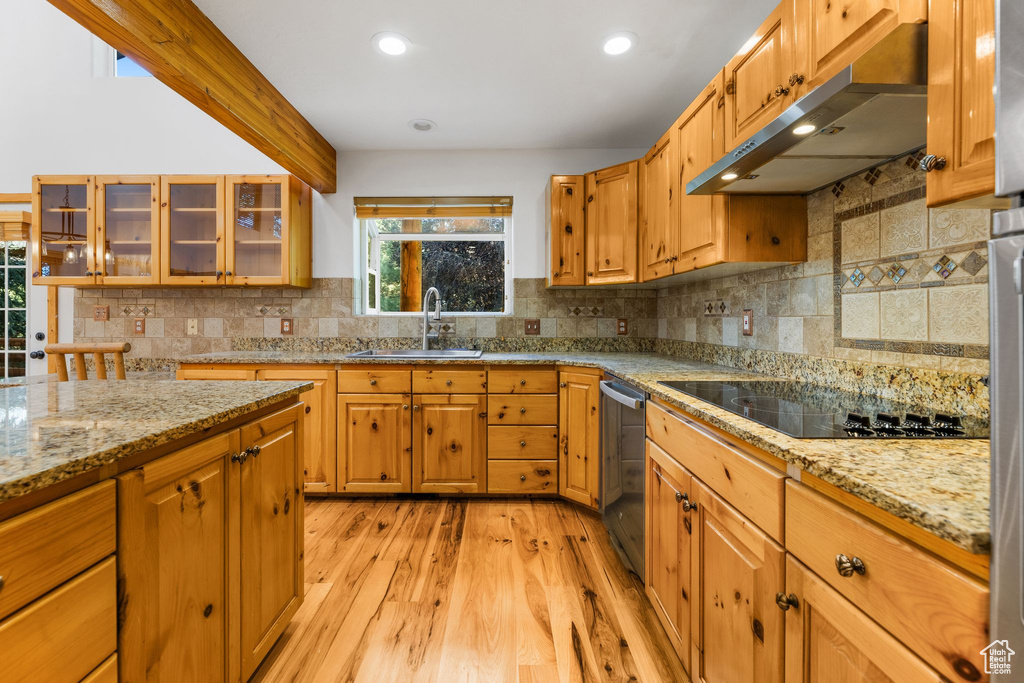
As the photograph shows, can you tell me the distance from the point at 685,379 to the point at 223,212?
2986 mm

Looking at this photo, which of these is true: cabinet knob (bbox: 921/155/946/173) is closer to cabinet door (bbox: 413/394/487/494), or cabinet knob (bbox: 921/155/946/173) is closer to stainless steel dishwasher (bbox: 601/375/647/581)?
stainless steel dishwasher (bbox: 601/375/647/581)

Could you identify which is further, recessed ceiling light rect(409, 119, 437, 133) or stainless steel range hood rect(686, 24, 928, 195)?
recessed ceiling light rect(409, 119, 437, 133)

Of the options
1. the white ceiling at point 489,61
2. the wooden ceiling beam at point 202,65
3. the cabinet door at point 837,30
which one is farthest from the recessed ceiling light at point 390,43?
the cabinet door at point 837,30

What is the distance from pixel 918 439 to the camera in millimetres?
870

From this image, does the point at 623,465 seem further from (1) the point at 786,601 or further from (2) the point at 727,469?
(1) the point at 786,601

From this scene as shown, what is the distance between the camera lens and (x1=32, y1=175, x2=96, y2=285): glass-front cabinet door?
2869 millimetres

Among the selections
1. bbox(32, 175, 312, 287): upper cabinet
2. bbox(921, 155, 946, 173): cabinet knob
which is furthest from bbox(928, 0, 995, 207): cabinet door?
bbox(32, 175, 312, 287): upper cabinet

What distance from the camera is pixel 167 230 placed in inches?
114

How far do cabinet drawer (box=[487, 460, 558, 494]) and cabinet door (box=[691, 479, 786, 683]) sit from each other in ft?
4.68

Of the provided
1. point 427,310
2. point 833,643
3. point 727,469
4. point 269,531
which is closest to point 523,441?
point 427,310

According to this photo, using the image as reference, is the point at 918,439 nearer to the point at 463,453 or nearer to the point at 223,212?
the point at 463,453

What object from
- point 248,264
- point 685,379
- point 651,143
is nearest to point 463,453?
point 685,379

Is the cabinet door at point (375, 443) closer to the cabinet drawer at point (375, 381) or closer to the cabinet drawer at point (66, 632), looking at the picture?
the cabinet drawer at point (375, 381)

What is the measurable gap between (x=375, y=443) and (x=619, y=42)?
2440 millimetres
